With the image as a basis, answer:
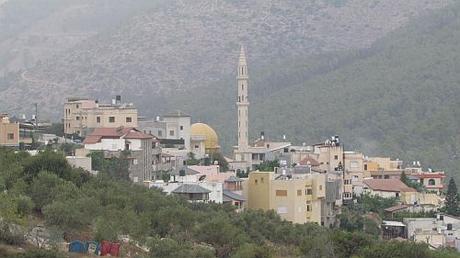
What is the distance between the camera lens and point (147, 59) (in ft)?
490

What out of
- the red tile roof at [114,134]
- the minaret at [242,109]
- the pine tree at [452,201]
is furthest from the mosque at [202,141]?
the pine tree at [452,201]

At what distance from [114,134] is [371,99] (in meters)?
51.9

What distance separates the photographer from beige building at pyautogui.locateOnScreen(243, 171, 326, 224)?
55.3 meters

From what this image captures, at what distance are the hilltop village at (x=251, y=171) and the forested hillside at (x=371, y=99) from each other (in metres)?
18.2

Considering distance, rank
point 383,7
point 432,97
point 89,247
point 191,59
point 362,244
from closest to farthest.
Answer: point 89,247 → point 362,244 → point 432,97 → point 191,59 → point 383,7

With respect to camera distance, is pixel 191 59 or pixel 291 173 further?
pixel 191 59

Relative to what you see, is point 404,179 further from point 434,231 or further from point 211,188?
point 211,188

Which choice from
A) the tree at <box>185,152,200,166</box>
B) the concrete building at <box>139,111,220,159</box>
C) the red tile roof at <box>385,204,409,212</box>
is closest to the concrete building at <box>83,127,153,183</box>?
the tree at <box>185,152,200,166</box>

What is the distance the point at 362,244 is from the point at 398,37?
8594cm

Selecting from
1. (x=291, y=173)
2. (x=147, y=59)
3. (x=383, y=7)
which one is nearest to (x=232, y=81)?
(x=147, y=59)

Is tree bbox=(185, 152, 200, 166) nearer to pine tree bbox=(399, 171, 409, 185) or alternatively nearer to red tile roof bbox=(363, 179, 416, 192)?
red tile roof bbox=(363, 179, 416, 192)

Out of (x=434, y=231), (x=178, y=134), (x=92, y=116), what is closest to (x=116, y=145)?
(x=92, y=116)

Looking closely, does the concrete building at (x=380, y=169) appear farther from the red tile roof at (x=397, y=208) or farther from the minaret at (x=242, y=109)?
the red tile roof at (x=397, y=208)

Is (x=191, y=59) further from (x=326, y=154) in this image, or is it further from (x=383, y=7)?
(x=326, y=154)
